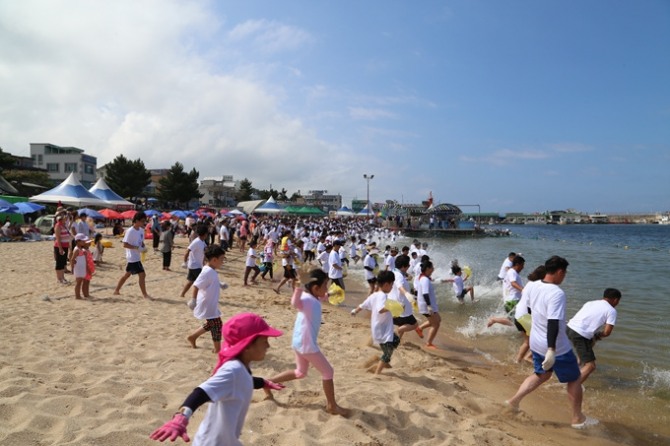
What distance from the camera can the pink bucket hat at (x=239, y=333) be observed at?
232 centimetres

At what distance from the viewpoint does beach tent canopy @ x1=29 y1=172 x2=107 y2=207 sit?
1973cm

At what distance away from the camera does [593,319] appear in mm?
5199

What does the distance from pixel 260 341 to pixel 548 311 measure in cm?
323

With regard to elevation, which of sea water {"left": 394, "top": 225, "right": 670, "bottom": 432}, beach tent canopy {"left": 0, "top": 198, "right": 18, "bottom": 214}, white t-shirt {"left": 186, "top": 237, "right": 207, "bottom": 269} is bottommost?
sea water {"left": 394, "top": 225, "right": 670, "bottom": 432}

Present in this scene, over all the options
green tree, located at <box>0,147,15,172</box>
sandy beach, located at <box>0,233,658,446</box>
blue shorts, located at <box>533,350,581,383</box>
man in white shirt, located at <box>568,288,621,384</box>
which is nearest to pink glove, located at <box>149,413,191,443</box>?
sandy beach, located at <box>0,233,658,446</box>

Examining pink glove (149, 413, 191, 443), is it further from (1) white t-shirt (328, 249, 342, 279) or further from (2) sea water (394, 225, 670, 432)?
(1) white t-shirt (328, 249, 342, 279)

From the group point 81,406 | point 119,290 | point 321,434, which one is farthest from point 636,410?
point 119,290

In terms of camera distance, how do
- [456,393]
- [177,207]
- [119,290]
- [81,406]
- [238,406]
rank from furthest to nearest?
[177,207], [119,290], [456,393], [81,406], [238,406]

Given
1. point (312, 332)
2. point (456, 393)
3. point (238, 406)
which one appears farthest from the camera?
point (456, 393)

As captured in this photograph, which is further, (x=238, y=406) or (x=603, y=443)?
(x=603, y=443)

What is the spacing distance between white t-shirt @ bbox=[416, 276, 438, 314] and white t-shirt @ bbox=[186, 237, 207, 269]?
427cm

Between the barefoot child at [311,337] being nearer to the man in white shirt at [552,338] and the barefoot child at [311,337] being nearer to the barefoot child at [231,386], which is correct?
the barefoot child at [231,386]

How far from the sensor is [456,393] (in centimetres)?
516

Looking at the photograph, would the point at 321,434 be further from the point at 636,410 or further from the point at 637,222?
the point at 637,222
